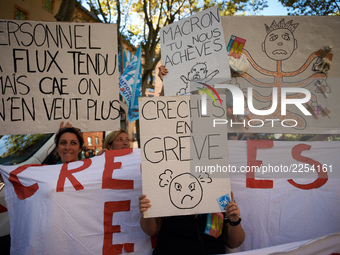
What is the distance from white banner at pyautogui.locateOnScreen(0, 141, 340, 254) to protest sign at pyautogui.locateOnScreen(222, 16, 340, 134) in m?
0.37

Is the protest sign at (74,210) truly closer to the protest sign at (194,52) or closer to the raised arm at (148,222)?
the raised arm at (148,222)

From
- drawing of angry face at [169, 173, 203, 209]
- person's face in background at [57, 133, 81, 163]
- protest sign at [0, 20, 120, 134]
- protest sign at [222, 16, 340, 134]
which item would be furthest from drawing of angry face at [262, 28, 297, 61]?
person's face in background at [57, 133, 81, 163]

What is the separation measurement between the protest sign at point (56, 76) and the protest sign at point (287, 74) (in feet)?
4.26

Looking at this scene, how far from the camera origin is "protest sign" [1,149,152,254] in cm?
219

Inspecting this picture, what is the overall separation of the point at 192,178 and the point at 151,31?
8.34 metres

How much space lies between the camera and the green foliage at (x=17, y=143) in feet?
10.2

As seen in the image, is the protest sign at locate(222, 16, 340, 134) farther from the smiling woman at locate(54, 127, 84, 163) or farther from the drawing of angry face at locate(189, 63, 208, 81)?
the smiling woman at locate(54, 127, 84, 163)

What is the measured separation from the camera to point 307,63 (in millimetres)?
2895

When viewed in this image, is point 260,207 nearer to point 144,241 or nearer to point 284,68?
point 144,241

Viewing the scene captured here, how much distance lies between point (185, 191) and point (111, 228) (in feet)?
2.63

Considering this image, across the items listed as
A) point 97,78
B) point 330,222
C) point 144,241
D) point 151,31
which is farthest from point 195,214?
point 151,31

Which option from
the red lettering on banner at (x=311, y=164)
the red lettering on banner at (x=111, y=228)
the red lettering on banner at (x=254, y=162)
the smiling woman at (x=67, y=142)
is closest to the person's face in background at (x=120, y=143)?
the smiling woman at (x=67, y=142)

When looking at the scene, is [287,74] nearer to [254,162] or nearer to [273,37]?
[273,37]

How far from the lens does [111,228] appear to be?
2289mm
